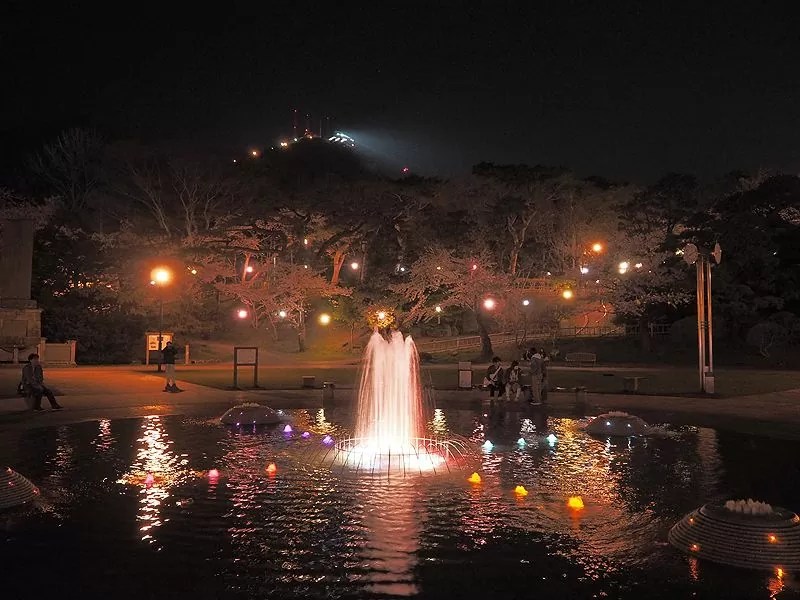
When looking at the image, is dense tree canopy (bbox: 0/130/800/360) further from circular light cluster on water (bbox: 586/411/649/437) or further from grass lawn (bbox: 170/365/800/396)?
circular light cluster on water (bbox: 586/411/649/437)

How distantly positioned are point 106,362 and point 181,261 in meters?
8.68

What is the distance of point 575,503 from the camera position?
1045cm

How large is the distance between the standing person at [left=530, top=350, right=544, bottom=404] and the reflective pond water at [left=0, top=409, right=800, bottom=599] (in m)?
8.01

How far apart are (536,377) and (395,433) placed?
965 centimetres

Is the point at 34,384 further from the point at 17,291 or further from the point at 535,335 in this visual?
the point at 535,335

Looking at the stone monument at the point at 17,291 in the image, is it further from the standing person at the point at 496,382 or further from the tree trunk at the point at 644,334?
the tree trunk at the point at 644,334

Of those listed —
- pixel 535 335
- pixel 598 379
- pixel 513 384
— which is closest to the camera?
pixel 513 384

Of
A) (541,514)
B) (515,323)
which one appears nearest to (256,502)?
(541,514)

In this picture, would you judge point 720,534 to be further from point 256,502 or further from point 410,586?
point 256,502

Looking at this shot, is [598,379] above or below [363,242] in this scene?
below

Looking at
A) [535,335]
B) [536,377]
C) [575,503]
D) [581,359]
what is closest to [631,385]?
[536,377]

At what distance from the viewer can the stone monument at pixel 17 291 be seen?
128 feet

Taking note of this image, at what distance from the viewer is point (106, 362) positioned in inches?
1754

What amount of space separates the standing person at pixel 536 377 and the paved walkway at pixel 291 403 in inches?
25.5
